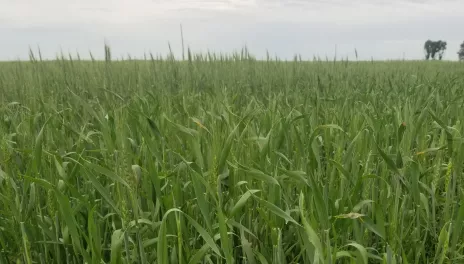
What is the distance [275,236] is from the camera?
33.9 inches

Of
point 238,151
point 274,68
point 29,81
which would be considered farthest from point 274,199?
point 274,68

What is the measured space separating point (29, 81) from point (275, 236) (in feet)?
12.5

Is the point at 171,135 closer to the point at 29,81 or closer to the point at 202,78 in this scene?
the point at 202,78

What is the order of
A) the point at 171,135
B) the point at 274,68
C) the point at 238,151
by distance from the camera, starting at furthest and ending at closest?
the point at 274,68, the point at 171,135, the point at 238,151

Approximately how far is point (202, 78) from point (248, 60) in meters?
1.37

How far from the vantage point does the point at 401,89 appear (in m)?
3.98

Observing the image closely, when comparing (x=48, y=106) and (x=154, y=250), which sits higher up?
(x=48, y=106)

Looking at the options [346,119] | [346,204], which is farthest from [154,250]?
[346,119]

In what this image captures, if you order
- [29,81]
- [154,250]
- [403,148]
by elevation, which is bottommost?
[154,250]

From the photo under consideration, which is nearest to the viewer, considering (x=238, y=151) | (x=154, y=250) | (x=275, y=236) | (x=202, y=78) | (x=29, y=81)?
(x=275, y=236)

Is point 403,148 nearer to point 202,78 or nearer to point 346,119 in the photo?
point 346,119

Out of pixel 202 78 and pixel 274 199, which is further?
pixel 202 78

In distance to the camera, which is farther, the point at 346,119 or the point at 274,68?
the point at 274,68

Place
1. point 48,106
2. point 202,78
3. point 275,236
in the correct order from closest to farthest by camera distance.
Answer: point 275,236 < point 48,106 < point 202,78
